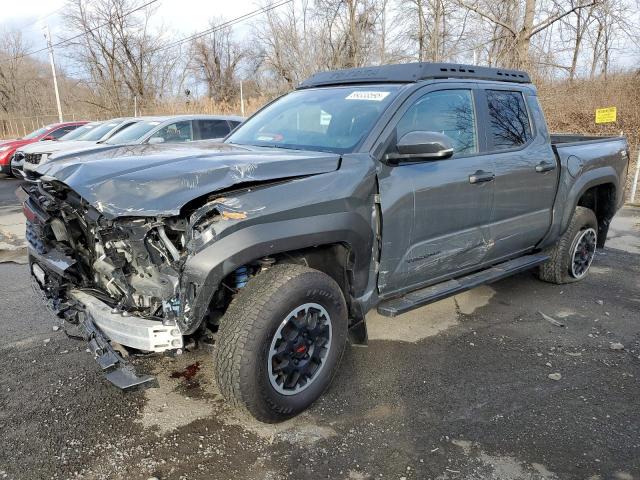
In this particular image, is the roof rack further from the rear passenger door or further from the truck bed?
the truck bed

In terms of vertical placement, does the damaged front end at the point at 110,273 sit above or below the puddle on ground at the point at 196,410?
above

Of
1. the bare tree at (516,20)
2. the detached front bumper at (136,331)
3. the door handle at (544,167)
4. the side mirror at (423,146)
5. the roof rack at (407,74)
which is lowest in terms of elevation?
the detached front bumper at (136,331)

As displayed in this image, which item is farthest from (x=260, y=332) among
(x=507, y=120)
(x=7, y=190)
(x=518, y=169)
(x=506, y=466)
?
(x=7, y=190)

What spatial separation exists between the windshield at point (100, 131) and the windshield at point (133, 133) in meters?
1.60

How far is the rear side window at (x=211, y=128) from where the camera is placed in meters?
9.73

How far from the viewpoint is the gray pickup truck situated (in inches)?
98.7

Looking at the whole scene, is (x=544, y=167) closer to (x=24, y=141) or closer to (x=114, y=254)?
(x=114, y=254)

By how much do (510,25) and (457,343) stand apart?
18.1m

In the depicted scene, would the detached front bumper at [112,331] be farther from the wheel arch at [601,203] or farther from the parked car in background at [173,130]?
the parked car in background at [173,130]

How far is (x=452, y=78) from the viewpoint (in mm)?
3811

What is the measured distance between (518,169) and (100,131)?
10123mm

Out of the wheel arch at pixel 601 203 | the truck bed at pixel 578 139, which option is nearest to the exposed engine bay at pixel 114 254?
the truck bed at pixel 578 139

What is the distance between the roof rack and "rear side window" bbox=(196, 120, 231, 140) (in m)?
5.90

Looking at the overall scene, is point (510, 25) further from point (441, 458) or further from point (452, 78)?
point (441, 458)
